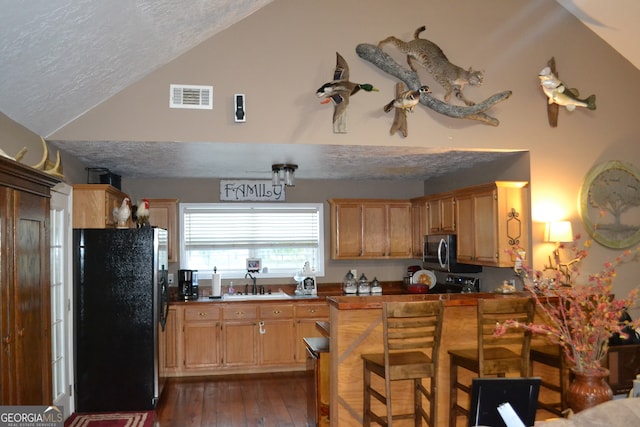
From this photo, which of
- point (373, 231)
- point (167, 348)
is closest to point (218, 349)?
point (167, 348)

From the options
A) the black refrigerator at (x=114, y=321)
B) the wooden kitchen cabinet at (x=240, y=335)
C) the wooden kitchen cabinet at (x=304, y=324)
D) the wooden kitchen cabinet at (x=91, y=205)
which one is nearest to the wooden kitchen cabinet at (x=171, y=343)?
the wooden kitchen cabinet at (x=240, y=335)

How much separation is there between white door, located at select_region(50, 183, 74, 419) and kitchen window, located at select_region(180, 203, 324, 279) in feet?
7.46

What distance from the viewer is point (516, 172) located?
5176 millimetres

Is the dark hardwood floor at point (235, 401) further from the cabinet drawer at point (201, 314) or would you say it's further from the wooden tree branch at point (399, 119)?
the wooden tree branch at point (399, 119)

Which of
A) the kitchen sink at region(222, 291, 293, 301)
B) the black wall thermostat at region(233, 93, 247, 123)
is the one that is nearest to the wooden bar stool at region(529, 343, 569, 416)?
the black wall thermostat at region(233, 93, 247, 123)

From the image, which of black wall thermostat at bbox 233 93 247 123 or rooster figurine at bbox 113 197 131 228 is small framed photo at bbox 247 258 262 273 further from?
black wall thermostat at bbox 233 93 247 123

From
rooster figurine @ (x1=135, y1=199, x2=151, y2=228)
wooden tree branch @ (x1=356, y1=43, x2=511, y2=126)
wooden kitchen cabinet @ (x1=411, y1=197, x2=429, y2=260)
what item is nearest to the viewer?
wooden tree branch @ (x1=356, y1=43, x2=511, y2=126)

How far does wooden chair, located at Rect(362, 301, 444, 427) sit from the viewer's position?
3400 mm

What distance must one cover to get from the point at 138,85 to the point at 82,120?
509 mm

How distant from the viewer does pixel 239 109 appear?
4465 millimetres

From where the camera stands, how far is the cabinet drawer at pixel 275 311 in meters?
6.36

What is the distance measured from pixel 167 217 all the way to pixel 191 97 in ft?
8.67

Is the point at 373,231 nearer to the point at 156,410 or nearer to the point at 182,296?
the point at 182,296

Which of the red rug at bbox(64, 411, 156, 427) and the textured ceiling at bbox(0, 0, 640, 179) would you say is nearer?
the textured ceiling at bbox(0, 0, 640, 179)
